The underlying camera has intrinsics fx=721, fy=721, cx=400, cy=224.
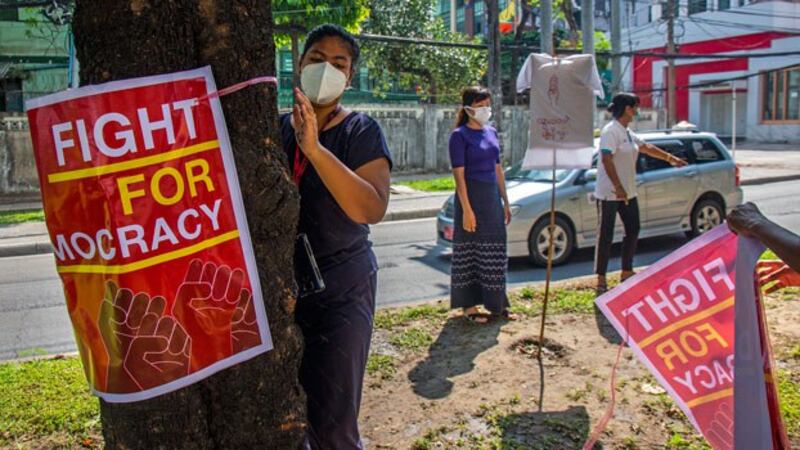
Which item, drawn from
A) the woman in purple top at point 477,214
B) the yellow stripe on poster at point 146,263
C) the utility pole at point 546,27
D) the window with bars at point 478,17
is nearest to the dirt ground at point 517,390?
the woman in purple top at point 477,214

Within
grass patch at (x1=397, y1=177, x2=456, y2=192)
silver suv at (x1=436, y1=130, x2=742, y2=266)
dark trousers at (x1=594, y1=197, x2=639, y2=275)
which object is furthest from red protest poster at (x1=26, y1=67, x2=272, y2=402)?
grass patch at (x1=397, y1=177, x2=456, y2=192)

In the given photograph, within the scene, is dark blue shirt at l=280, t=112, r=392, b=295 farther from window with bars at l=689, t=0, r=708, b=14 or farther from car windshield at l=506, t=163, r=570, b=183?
window with bars at l=689, t=0, r=708, b=14

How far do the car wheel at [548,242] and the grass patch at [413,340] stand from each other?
3420 mm

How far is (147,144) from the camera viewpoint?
191 cm

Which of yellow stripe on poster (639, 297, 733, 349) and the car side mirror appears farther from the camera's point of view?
the car side mirror

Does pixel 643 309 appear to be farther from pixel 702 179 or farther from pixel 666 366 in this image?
pixel 702 179

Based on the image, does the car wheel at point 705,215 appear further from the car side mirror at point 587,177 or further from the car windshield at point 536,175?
the car windshield at point 536,175

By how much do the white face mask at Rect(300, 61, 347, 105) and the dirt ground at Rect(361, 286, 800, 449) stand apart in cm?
187

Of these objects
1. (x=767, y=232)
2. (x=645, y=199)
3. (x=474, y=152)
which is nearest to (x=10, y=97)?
(x=645, y=199)

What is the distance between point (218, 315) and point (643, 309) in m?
1.83

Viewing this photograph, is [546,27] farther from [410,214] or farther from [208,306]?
[208,306]

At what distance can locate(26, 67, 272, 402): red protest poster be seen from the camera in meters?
1.88

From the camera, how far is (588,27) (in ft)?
46.9

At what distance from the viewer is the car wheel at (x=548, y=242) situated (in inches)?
337
